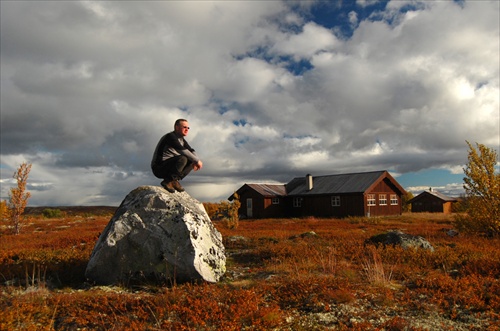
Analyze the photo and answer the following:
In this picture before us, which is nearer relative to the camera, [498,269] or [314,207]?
[498,269]

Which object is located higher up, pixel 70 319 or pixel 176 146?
pixel 176 146

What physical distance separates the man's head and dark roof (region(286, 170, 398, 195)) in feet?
106

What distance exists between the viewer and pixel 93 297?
6.77m

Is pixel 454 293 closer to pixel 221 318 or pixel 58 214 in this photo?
pixel 221 318

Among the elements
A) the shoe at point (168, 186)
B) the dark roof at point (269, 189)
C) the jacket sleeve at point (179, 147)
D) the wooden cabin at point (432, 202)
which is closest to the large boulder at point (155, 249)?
the shoe at point (168, 186)

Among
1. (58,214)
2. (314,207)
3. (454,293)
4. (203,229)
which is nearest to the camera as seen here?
(454,293)

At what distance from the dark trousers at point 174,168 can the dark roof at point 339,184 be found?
31951 mm

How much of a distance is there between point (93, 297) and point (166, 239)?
6.50 feet

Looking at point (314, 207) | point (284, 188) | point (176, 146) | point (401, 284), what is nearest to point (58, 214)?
point (284, 188)

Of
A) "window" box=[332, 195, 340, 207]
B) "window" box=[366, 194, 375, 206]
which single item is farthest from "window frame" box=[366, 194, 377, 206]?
"window" box=[332, 195, 340, 207]

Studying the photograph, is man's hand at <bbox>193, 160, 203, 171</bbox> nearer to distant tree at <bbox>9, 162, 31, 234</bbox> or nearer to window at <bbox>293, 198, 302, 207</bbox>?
distant tree at <bbox>9, 162, 31, 234</bbox>

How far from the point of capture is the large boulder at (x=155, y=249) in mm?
7949

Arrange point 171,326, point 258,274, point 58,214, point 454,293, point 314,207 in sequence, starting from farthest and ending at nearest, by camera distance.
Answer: point 58,214
point 314,207
point 258,274
point 454,293
point 171,326

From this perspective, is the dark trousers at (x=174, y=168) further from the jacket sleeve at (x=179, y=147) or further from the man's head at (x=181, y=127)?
the man's head at (x=181, y=127)
